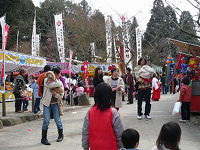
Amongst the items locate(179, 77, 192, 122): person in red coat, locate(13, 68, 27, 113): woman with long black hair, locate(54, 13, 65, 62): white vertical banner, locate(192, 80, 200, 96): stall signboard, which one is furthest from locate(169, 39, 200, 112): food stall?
locate(54, 13, 65, 62): white vertical banner

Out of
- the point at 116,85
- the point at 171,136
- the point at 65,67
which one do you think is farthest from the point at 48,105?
the point at 65,67

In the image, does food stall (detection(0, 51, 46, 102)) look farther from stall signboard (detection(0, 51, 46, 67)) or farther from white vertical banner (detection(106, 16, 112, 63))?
white vertical banner (detection(106, 16, 112, 63))

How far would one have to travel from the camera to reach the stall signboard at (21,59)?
1273cm

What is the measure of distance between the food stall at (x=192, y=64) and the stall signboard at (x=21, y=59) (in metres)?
7.76

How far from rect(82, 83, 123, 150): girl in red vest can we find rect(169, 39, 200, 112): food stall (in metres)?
5.90

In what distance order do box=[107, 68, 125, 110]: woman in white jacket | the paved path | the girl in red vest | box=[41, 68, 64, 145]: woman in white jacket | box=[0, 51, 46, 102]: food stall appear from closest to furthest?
the girl in red vest
the paved path
box=[41, 68, 64, 145]: woman in white jacket
box=[107, 68, 125, 110]: woman in white jacket
box=[0, 51, 46, 102]: food stall

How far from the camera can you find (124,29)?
82.4 ft

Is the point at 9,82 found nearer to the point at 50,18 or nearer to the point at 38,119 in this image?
the point at 38,119

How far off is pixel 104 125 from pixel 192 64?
8056 millimetres

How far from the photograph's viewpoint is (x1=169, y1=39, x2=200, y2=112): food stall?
8.62 meters

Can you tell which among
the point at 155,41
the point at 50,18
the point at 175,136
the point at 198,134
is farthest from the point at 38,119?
the point at 50,18

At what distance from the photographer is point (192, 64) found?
10.4m

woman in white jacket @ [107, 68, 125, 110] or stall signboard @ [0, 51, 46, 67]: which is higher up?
stall signboard @ [0, 51, 46, 67]

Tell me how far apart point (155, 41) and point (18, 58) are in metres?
25.2
